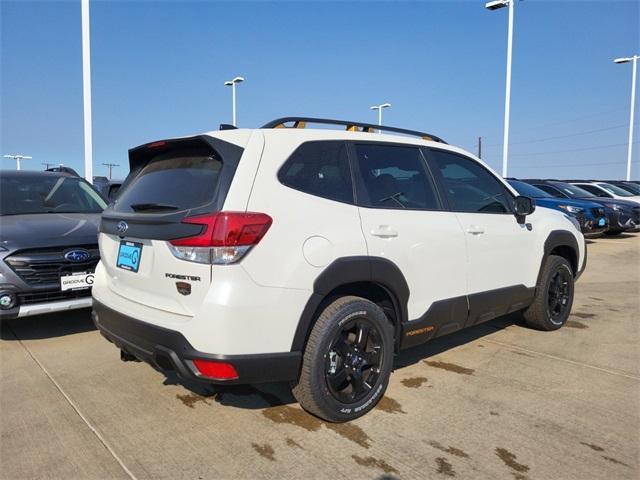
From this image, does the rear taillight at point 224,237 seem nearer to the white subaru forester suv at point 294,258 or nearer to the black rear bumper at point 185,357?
the white subaru forester suv at point 294,258

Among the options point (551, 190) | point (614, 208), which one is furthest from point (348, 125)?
point (614, 208)

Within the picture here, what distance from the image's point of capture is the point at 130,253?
9.71 ft

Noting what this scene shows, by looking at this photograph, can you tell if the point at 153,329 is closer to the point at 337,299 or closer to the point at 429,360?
the point at 337,299

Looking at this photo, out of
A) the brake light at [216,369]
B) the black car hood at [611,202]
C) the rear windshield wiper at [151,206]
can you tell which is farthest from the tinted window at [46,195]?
the black car hood at [611,202]

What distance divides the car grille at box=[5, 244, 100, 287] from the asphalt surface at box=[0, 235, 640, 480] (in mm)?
647

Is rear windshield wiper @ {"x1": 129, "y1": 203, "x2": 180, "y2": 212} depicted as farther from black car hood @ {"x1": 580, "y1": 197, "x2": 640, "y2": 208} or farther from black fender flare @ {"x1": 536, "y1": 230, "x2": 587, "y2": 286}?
black car hood @ {"x1": 580, "y1": 197, "x2": 640, "y2": 208}

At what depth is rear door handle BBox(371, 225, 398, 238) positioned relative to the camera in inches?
119

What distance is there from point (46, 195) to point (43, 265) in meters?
1.76

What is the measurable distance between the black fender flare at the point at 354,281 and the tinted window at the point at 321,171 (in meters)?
0.41

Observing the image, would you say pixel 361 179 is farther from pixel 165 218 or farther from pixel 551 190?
pixel 551 190

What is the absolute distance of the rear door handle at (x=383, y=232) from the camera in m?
3.03

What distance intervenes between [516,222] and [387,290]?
1.81m

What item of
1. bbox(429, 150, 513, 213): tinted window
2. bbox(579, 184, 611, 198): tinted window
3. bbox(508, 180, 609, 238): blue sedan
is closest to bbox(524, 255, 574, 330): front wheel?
bbox(429, 150, 513, 213): tinted window

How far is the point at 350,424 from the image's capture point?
2990 millimetres
